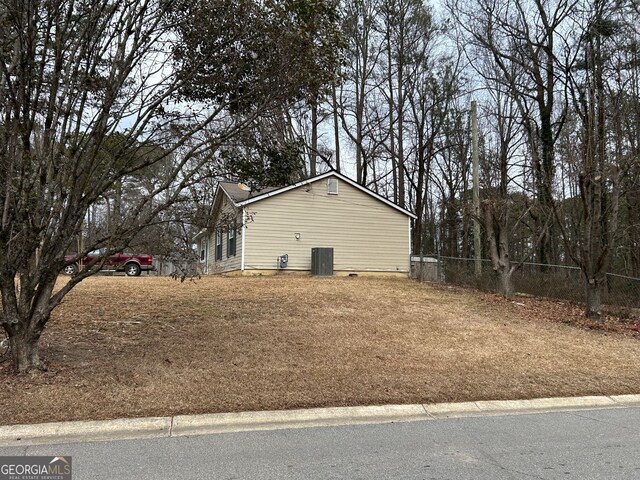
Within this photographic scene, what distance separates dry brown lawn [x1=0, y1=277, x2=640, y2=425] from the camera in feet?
19.1

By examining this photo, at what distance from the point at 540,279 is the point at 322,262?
8065 mm

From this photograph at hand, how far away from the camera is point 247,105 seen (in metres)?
7.50

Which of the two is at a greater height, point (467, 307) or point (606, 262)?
point (606, 262)

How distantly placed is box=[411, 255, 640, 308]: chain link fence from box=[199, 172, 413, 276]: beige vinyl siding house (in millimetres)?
2011

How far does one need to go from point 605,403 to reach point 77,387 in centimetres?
673

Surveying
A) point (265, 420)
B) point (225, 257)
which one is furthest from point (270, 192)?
point (265, 420)

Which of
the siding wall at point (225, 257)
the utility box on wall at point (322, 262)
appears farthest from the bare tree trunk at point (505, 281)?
the siding wall at point (225, 257)

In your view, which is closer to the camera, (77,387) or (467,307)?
(77,387)

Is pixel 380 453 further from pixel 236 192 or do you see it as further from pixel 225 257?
pixel 236 192

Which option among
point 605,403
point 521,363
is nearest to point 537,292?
point 521,363

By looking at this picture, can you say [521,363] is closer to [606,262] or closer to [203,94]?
[606,262]

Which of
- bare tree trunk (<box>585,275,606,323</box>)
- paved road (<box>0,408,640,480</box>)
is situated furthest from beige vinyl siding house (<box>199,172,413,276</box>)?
paved road (<box>0,408,640,480</box>)

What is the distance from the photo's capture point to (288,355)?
25.3 ft

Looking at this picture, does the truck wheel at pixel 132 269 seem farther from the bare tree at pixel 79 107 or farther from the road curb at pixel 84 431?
the road curb at pixel 84 431
